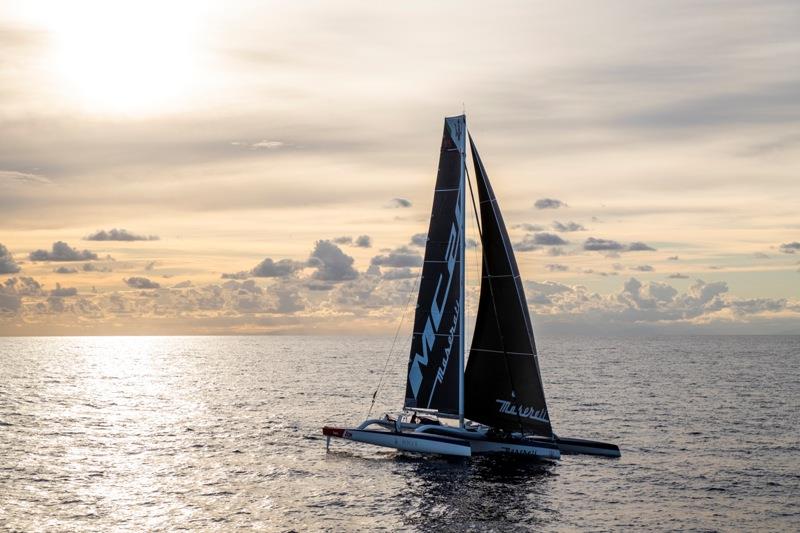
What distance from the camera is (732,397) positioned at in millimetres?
88500

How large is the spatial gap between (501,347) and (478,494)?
28.7ft

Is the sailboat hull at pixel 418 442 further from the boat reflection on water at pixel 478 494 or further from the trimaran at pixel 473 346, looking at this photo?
the boat reflection on water at pixel 478 494

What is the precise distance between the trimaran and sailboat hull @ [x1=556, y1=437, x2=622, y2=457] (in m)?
2.27

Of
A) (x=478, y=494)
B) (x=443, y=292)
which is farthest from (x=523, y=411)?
(x=443, y=292)

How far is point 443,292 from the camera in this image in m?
45.5

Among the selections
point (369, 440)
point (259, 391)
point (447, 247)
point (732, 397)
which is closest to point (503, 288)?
point (447, 247)

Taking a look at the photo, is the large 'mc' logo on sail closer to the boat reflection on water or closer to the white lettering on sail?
the white lettering on sail

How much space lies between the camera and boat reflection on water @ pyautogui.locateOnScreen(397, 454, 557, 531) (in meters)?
34.6

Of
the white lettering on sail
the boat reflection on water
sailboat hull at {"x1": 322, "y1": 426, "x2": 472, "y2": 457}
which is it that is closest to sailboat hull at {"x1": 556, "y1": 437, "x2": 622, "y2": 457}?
the boat reflection on water

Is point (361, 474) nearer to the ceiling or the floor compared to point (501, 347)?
nearer to the floor

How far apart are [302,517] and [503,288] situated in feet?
54.0

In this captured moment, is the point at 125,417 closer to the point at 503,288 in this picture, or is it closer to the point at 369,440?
the point at 369,440

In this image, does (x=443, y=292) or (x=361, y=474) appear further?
(x=443, y=292)

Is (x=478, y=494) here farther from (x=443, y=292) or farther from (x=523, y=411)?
(x=443, y=292)
